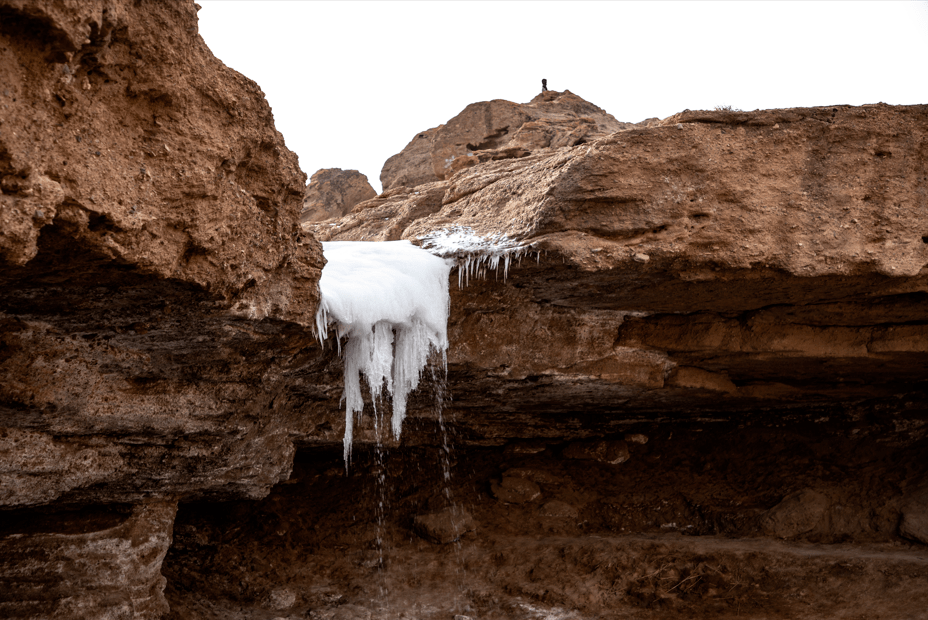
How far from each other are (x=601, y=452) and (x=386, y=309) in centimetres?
382

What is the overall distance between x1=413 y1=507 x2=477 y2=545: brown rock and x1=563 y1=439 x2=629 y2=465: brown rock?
4.43 ft

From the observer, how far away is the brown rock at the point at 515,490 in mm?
6926

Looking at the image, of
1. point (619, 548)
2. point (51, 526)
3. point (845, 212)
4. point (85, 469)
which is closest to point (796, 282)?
point (845, 212)

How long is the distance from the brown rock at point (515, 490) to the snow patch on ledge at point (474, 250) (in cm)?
295

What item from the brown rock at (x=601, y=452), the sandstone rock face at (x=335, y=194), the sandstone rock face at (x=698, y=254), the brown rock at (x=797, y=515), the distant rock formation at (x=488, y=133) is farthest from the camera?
the sandstone rock face at (x=335, y=194)

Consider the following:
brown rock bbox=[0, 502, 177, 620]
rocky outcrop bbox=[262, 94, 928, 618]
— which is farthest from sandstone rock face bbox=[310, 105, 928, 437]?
brown rock bbox=[0, 502, 177, 620]

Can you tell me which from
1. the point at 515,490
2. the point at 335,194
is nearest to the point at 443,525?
the point at 515,490

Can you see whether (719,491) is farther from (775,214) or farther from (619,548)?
(775,214)

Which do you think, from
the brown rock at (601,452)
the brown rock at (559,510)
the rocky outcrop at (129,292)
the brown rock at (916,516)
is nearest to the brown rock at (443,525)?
the brown rock at (559,510)

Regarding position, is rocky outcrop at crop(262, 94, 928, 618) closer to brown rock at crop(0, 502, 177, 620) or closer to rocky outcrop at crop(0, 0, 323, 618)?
rocky outcrop at crop(0, 0, 323, 618)

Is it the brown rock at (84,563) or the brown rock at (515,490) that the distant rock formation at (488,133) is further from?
the brown rock at (84,563)

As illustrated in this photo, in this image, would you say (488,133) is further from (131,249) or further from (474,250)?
(131,249)

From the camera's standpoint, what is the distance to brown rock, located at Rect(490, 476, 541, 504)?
6926mm

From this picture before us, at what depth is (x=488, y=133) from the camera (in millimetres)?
8383
